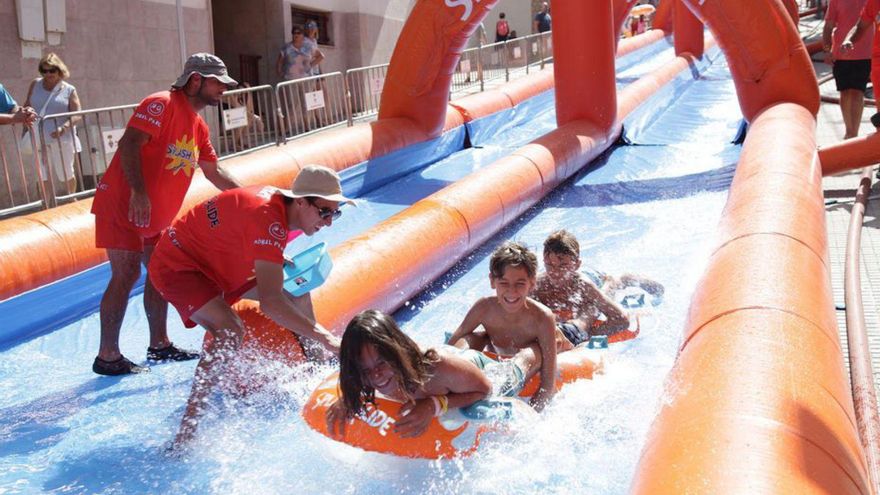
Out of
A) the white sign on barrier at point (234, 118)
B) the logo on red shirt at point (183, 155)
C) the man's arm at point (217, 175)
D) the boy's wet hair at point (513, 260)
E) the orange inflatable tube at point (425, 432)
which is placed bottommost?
the orange inflatable tube at point (425, 432)

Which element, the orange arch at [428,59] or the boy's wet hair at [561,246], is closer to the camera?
the boy's wet hair at [561,246]

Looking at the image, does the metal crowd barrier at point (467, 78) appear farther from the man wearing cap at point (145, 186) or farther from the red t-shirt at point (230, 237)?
the red t-shirt at point (230, 237)

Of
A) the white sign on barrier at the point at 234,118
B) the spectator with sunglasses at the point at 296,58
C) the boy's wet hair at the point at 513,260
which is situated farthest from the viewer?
the spectator with sunglasses at the point at 296,58

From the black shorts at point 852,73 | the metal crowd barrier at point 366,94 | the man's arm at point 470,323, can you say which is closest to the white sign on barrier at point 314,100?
the metal crowd barrier at point 366,94

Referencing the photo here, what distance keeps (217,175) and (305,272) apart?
1018 mm

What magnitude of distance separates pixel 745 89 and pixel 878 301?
12.6 feet

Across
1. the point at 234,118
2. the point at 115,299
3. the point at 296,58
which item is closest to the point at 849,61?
the point at 234,118

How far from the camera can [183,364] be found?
13.8ft

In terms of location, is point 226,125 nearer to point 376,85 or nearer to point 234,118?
point 234,118

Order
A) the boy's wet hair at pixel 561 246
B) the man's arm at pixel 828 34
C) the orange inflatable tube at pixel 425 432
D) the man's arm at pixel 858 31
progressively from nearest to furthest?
the orange inflatable tube at pixel 425 432
the boy's wet hair at pixel 561 246
the man's arm at pixel 858 31
the man's arm at pixel 828 34

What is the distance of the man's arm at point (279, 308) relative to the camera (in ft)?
10.4

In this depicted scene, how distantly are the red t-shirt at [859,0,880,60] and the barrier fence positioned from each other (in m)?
5.11

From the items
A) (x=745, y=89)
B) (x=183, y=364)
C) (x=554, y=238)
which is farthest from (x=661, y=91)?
(x=183, y=364)

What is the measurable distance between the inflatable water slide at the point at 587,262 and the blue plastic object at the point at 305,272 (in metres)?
0.20
